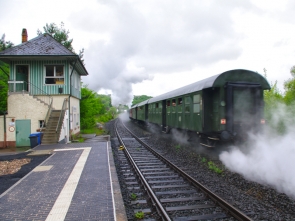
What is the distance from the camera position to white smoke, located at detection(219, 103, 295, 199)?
6254 mm

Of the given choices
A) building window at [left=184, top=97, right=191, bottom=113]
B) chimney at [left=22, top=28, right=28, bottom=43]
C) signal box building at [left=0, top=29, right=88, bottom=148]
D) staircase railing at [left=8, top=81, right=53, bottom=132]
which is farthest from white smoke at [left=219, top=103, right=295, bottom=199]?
chimney at [left=22, top=28, right=28, bottom=43]

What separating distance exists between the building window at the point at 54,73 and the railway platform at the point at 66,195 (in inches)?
358

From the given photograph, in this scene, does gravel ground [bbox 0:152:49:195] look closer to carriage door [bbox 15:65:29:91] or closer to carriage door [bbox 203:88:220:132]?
carriage door [bbox 203:88:220:132]

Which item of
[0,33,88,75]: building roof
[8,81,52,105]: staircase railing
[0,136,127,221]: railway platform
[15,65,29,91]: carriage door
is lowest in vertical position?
[0,136,127,221]: railway platform

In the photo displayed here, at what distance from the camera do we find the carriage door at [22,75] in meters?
15.8

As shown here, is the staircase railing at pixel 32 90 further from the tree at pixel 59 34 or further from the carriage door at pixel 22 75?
the tree at pixel 59 34

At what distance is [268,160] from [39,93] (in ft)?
45.6

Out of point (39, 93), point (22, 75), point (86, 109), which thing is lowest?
point (86, 109)

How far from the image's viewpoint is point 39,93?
15.8 meters

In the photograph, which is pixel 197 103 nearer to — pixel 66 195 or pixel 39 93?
pixel 66 195

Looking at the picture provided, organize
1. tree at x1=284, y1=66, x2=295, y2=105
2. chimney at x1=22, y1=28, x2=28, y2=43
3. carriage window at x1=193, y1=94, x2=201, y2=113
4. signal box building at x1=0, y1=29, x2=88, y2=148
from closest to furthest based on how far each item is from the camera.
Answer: carriage window at x1=193, y1=94, x2=201, y2=113 < tree at x1=284, y1=66, x2=295, y2=105 < signal box building at x1=0, y1=29, x2=88, y2=148 < chimney at x1=22, y1=28, x2=28, y2=43

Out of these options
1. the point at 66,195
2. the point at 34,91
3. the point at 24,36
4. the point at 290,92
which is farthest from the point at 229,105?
the point at 24,36

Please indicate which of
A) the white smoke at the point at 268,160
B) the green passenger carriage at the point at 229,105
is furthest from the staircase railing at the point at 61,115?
the white smoke at the point at 268,160

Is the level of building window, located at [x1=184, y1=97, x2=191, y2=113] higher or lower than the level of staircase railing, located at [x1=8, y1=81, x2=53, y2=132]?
lower
